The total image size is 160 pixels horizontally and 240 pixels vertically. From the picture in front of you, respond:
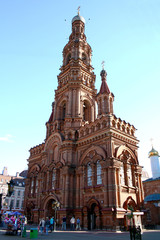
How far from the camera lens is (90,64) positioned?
153 feet

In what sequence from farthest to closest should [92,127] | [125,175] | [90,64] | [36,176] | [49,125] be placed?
[90,64], [49,125], [36,176], [92,127], [125,175]

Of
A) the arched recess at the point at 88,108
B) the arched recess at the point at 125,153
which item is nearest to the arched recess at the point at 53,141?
the arched recess at the point at 88,108

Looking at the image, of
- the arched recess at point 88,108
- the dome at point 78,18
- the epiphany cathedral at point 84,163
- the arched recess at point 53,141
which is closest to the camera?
the epiphany cathedral at point 84,163

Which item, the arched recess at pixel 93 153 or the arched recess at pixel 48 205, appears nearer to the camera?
the arched recess at pixel 93 153

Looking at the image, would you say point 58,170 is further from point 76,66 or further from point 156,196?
point 76,66

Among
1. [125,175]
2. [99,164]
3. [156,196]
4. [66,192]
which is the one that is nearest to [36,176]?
[66,192]

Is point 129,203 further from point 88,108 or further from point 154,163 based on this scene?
point 154,163

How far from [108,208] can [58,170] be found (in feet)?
38.2

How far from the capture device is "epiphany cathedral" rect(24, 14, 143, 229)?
25634mm

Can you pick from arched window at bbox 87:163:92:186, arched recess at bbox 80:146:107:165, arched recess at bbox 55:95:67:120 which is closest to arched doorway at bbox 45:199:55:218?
arched window at bbox 87:163:92:186

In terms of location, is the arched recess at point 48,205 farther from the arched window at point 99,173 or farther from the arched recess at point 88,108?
the arched recess at point 88,108

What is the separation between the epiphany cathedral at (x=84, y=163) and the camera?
25634 mm

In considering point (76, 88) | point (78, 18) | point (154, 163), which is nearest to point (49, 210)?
point (76, 88)

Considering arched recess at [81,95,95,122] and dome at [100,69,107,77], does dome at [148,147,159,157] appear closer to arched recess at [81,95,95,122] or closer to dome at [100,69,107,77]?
arched recess at [81,95,95,122]
